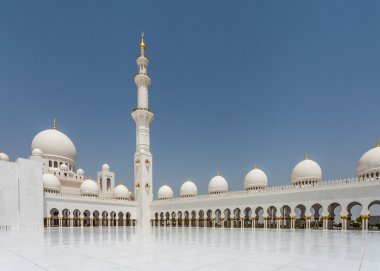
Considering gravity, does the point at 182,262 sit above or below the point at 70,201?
above

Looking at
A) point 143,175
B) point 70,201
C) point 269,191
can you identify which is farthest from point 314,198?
point 70,201

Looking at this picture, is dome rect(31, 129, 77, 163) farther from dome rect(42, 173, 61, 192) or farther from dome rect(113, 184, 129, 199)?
dome rect(113, 184, 129, 199)

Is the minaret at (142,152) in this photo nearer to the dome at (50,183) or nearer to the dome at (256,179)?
the dome at (50,183)

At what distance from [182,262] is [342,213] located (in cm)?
2021

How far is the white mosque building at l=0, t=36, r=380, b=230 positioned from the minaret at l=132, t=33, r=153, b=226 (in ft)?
0.39

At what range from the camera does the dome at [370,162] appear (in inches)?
898

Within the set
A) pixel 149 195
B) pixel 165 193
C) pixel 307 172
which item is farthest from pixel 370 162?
pixel 165 193

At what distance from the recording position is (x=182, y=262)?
18.2 feet

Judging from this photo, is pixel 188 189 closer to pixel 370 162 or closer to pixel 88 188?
pixel 88 188

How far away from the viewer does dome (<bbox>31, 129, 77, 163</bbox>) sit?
121 feet

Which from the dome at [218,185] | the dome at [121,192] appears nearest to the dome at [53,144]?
the dome at [121,192]

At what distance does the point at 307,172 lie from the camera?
1057 inches

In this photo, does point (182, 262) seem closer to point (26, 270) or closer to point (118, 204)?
point (26, 270)

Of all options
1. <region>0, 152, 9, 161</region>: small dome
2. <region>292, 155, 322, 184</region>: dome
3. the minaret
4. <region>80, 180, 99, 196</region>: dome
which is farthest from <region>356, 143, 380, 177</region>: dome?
<region>0, 152, 9, 161</region>: small dome
